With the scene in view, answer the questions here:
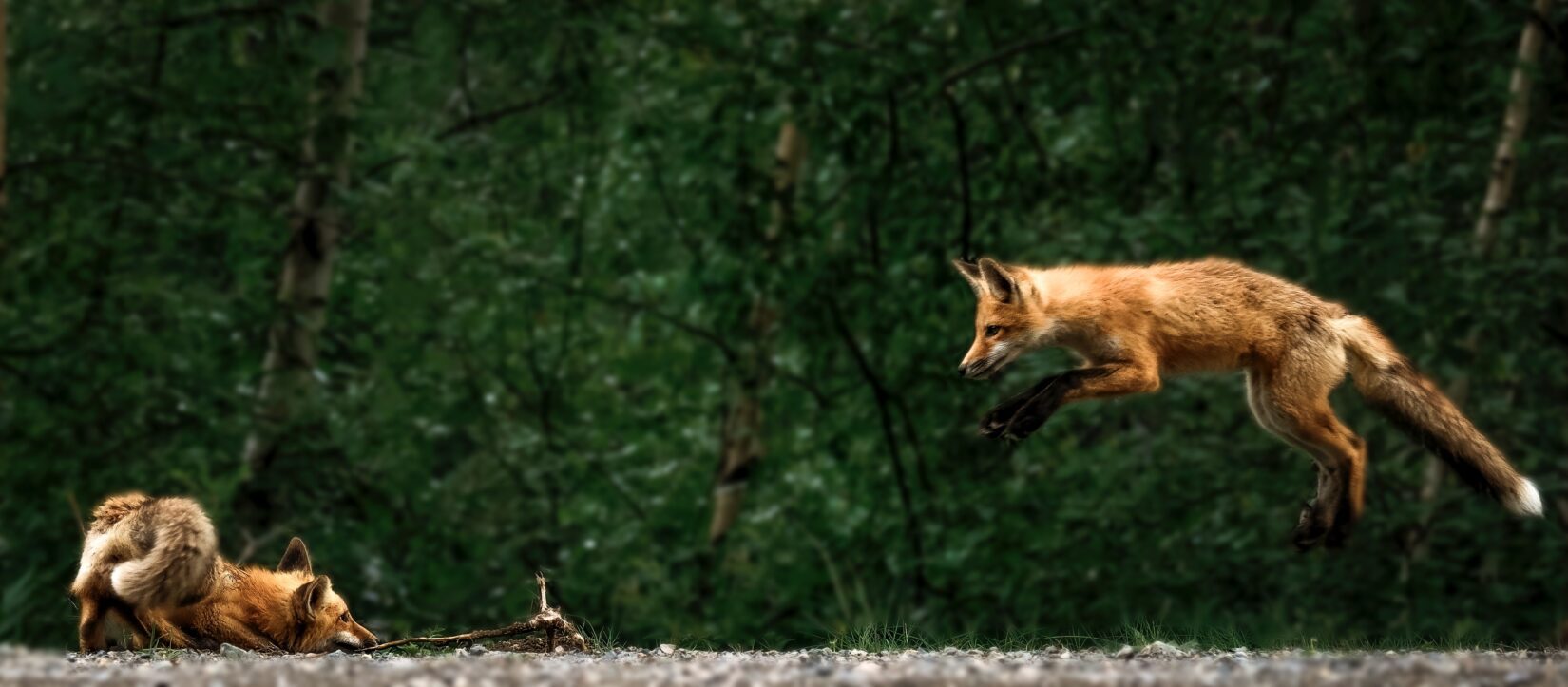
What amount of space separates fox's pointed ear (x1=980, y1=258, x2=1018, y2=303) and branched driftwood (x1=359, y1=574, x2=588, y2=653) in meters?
2.09

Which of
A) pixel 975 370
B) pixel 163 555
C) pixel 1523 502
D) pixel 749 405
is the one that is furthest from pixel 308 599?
pixel 749 405

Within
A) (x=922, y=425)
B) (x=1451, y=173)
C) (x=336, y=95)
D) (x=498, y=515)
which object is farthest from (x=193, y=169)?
(x=1451, y=173)

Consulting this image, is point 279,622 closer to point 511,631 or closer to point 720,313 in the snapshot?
point 511,631

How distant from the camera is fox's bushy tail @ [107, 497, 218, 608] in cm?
686

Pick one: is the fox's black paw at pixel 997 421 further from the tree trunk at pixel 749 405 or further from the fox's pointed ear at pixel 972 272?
the tree trunk at pixel 749 405

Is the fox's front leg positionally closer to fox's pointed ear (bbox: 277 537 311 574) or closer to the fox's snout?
the fox's snout

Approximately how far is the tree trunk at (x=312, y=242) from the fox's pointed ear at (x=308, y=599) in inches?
235

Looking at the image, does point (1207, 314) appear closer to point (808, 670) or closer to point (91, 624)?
point (808, 670)

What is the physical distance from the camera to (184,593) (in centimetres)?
704

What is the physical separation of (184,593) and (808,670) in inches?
109

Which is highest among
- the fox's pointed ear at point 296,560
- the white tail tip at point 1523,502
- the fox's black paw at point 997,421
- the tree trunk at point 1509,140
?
the tree trunk at point 1509,140

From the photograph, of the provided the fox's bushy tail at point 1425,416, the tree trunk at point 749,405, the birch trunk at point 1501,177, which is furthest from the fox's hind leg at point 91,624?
the birch trunk at point 1501,177

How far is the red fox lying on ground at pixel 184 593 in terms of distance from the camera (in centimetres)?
690

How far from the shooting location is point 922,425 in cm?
1520
